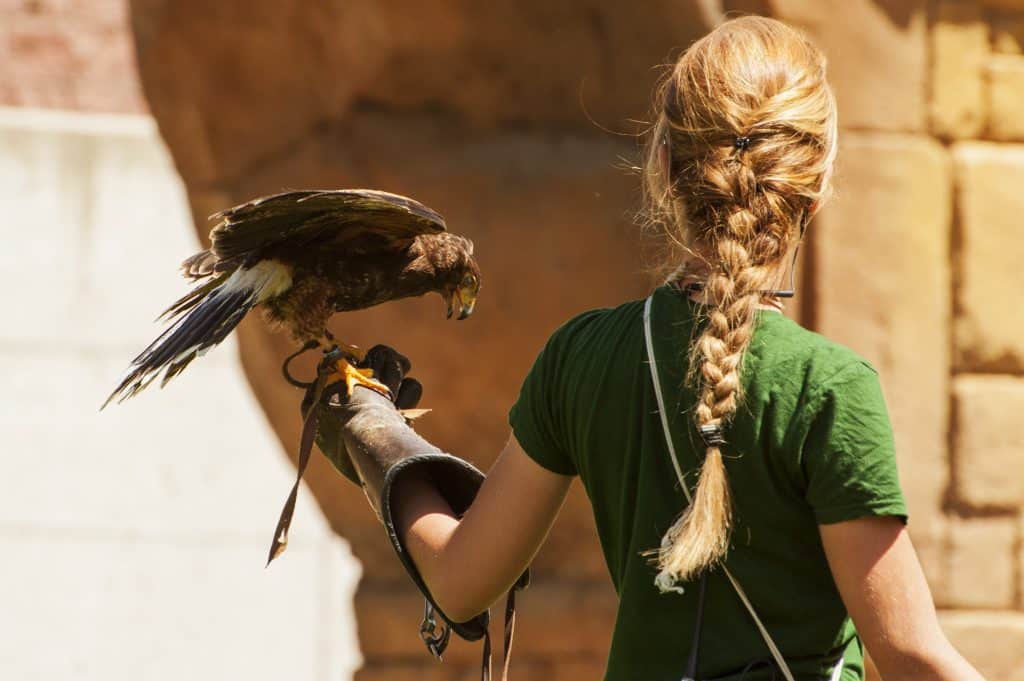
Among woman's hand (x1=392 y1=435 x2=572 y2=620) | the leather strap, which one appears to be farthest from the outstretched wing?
woman's hand (x1=392 y1=435 x2=572 y2=620)

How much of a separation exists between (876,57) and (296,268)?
2.03m

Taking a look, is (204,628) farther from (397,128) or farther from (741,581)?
(741,581)

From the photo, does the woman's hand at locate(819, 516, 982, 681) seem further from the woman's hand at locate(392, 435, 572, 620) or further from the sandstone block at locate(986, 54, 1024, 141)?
the sandstone block at locate(986, 54, 1024, 141)

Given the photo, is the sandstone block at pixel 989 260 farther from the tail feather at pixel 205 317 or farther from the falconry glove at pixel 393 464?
the falconry glove at pixel 393 464

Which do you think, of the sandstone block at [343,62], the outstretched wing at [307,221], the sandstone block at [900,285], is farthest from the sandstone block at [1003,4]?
the outstretched wing at [307,221]

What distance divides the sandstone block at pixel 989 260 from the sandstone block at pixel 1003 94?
11 centimetres

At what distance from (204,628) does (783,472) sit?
6288 mm

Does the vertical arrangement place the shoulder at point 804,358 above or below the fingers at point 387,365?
above

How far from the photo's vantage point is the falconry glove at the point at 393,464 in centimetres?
189

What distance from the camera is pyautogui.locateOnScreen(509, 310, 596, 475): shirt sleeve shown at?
1.72m

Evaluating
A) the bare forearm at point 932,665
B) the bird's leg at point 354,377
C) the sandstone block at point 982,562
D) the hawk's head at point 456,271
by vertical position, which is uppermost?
the bare forearm at point 932,665

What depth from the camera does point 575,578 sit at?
4.98 metres

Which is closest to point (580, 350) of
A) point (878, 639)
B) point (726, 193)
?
point (726, 193)

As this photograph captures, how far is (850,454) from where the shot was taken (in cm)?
150
